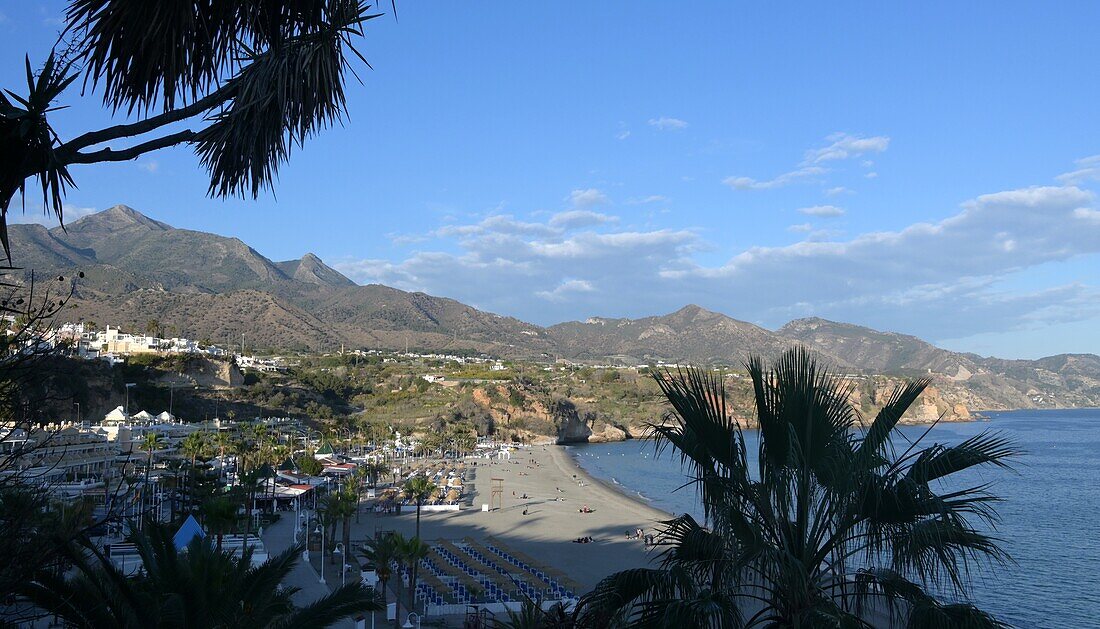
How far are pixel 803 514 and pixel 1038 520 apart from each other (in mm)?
41716

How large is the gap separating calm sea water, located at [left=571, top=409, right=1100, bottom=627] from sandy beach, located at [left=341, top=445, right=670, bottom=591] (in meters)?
3.05

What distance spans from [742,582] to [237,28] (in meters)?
3.59

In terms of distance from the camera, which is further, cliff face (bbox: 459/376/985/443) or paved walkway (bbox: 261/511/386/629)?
cliff face (bbox: 459/376/985/443)

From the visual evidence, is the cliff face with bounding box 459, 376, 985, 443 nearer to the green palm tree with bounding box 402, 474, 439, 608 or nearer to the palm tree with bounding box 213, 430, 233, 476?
the green palm tree with bounding box 402, 474, 439, 608

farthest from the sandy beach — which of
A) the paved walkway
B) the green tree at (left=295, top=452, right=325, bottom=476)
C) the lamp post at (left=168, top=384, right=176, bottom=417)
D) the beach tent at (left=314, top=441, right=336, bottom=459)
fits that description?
the lamp post at (left=168, top=384, right=176, bottom=417)

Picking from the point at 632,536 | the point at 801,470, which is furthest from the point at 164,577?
the point at 632,536

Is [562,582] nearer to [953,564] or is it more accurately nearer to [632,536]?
[632,536]

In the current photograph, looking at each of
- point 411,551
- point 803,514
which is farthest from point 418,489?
point 803,514

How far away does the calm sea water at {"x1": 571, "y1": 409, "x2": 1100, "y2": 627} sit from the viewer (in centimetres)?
2288

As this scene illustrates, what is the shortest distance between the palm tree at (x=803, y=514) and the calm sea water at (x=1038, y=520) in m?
0.40

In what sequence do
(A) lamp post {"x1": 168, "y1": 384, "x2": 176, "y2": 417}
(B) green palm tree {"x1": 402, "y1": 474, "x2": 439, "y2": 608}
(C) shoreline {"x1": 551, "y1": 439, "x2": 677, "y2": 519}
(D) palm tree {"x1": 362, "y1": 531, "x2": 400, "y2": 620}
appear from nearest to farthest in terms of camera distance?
(D) palm tree {"x1": 362, "y1": 531, "x2": 400, "y2": 620} → (B) green palm tree {"x1": 402, "y1": 474, "x2": 439, "y2": 608} → (C) shoreline {"x1": 551, "y1": 439, "x2": 677, "y2": 519} → (A) lamp post {"x1": 168, "y1": 384, "x2": 176, "y2": 417}

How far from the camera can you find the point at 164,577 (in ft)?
19.2

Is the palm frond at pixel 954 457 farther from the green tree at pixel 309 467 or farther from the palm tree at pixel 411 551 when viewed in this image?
the green tree at pixel 309 467

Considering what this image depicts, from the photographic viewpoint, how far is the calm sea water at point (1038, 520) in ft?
75.0
